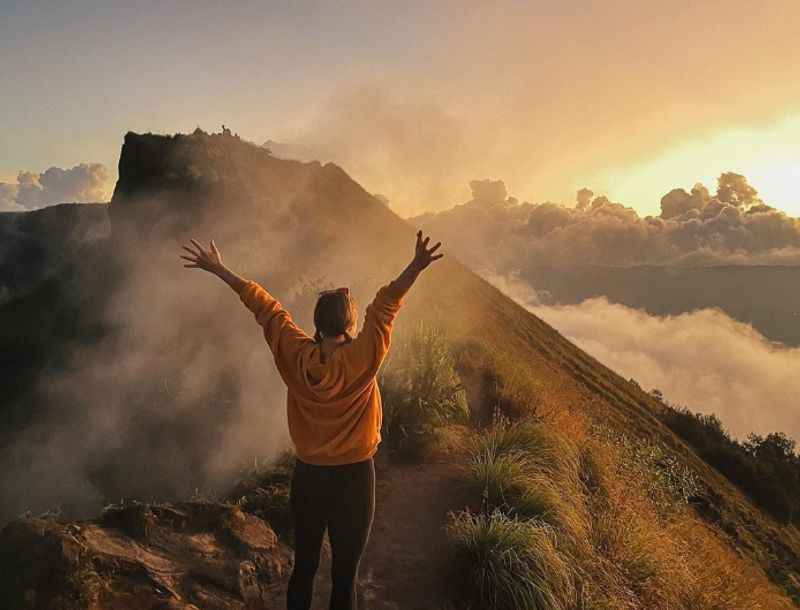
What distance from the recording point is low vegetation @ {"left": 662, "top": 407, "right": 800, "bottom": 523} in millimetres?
39094

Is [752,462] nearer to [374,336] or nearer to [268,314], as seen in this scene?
[374,336]

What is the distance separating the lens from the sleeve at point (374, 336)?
101 inches

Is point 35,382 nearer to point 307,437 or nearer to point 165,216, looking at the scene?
point 165,216

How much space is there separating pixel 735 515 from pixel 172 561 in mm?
31961

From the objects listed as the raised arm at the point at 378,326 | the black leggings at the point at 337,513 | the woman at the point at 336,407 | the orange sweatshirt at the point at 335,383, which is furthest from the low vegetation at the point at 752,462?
the raised arm at the point at 378,326

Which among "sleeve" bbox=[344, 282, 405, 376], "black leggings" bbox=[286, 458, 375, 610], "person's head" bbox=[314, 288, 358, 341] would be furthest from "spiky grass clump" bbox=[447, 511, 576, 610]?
"person's head" bbox=[314, 288, 358, 341]

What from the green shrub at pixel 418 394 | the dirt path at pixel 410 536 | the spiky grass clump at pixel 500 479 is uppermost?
the green shrub at pixel 418 394

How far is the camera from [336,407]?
2.65 metres

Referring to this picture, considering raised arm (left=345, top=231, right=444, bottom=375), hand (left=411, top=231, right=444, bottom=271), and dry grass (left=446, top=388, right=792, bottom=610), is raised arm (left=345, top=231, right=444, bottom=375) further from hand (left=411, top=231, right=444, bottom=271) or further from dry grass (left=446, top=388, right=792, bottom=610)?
dry grass (left=446, top=388, right=792, bottom=610)

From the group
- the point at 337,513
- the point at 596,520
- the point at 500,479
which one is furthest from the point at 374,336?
the point at 596,520

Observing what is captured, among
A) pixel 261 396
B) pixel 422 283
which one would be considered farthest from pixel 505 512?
pixel 422 283

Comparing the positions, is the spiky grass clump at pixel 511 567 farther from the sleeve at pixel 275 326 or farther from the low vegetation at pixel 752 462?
the low vegetation at pixel 752 462

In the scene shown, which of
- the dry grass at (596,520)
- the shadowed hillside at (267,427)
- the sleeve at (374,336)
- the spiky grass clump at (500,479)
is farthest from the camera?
the spiky grass clump at (500,479)

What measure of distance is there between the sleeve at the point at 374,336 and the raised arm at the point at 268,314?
30cm
